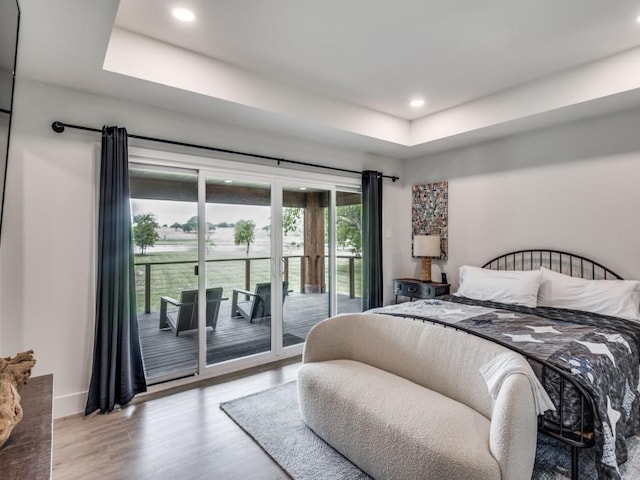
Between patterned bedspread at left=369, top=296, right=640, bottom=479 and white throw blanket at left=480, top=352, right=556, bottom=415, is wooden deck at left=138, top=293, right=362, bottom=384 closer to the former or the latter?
patterned bedspread at left=369, top=296, right=640, bottom=479

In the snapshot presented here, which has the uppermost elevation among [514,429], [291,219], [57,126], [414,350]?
[57,126]

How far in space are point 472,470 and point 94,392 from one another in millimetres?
2768

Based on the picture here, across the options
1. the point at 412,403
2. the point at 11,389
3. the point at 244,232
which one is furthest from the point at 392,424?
the point at 244,232

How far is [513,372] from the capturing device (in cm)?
172

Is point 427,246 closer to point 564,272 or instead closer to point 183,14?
point 564,272

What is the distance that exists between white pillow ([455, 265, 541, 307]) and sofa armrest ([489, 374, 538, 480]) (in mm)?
1998

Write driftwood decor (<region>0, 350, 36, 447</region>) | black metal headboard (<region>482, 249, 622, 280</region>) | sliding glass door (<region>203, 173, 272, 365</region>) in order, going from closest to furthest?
driftwood decor (<region>0, 350, 36, 447</region>)
black metal headboard (<region>482, 249, 622, 280</region>)
sliding glass door (<region>203, 173, 272, 365</region>)

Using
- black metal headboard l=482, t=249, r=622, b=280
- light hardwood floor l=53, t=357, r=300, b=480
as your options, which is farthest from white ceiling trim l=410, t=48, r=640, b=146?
light hardwood floor l=53, t=357, r=300, b=480

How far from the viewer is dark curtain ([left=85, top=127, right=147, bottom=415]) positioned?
9.20 feet

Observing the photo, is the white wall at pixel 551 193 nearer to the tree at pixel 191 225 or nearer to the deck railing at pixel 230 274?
the deck railing at pixel 230 274

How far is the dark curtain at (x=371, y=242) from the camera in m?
4.70

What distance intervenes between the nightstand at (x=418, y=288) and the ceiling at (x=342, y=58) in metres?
1.89

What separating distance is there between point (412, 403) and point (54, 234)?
9.44ft

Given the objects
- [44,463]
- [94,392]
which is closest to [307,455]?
[44,463]
